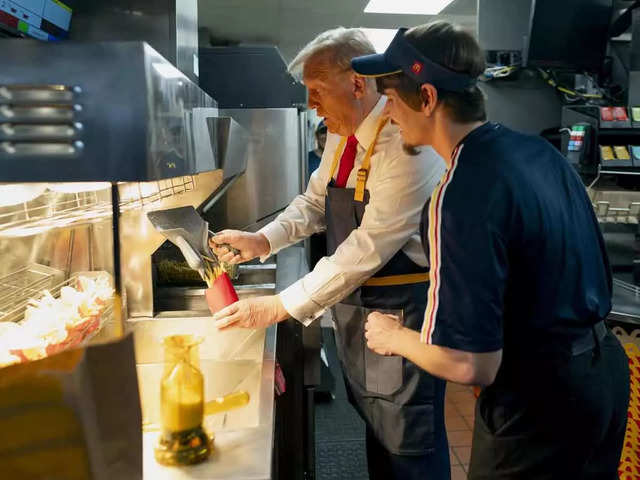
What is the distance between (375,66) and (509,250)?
1.67 feet

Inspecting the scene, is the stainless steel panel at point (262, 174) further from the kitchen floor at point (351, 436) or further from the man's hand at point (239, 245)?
the kitchen floor at point (351, 436)

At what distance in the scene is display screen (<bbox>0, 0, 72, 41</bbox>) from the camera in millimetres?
1057

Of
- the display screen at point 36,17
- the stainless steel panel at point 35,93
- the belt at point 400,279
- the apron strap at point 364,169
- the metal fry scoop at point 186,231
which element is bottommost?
the belt at point 400,279

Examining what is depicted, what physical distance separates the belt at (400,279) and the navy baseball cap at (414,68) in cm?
59

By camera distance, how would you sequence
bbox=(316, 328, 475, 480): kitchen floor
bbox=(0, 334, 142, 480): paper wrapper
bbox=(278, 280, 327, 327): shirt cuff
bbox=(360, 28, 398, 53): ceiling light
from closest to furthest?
bbox=(0, 334, 142, 480): paper wrapper
bbox=(278, 280, 327, 327): shirt cuff
bbox=(316, 328, 475, 480): kitchen floor
bbox=(360, 28, 398, 53): ceiling light

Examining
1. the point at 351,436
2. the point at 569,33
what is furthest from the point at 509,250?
the point at 569,33

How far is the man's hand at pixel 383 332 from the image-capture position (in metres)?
1.21

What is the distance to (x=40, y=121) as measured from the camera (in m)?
0.69

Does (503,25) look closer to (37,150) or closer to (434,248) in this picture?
(434,248)

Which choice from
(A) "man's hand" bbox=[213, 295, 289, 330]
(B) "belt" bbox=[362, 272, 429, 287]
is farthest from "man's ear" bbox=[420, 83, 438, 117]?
(A) "man's hand" bbox=[213, 295, 289, 330]

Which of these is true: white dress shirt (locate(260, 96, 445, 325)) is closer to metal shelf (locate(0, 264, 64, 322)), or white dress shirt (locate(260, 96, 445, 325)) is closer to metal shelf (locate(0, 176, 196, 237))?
metal shelf (locate(0, 176, 196, 237))

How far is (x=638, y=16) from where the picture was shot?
2.87 meters

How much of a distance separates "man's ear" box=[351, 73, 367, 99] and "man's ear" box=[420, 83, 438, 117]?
48 cm

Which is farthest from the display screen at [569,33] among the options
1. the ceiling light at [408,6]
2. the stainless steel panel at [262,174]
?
the ceiling light at [408,6]
